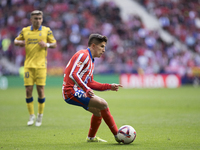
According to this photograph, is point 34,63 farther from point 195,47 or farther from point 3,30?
point 195,47

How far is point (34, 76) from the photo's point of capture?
7918mm

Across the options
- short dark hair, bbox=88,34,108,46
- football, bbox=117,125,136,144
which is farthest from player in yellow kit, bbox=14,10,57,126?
football, bbox=117,125,136,144

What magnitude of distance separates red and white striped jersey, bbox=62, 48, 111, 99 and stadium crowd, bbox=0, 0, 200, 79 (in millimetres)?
17452

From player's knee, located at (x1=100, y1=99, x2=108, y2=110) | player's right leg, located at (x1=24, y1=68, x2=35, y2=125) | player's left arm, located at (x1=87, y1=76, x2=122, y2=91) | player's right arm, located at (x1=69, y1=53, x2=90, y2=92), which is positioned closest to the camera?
player's right arm, located at (x1=69, y1=53, x2=90, y2=92)

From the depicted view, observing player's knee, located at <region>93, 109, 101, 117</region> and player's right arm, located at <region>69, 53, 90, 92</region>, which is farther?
player's knee, located at <region>93, 109, 101, 117</region>

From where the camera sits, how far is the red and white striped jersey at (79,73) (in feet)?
16.7

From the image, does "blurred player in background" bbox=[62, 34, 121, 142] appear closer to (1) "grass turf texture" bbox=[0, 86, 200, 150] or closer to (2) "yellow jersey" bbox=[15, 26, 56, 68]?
(1) "grass turf texture" bbox=[0, 86, 200, 150]

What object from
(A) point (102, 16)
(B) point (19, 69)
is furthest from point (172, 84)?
(B) point (19, 69)

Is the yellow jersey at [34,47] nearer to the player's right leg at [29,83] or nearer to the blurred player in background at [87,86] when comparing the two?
the player's right leg at [29,83]

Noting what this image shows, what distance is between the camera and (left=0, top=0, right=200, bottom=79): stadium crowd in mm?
24000

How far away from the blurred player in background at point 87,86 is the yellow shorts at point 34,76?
2.57 m

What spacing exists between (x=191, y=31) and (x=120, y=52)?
711 centimetres

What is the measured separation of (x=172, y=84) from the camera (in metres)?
24.3

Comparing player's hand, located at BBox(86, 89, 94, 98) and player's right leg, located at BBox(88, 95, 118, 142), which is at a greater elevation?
player's hand, located at BBox(86, 89, 94, 98)
